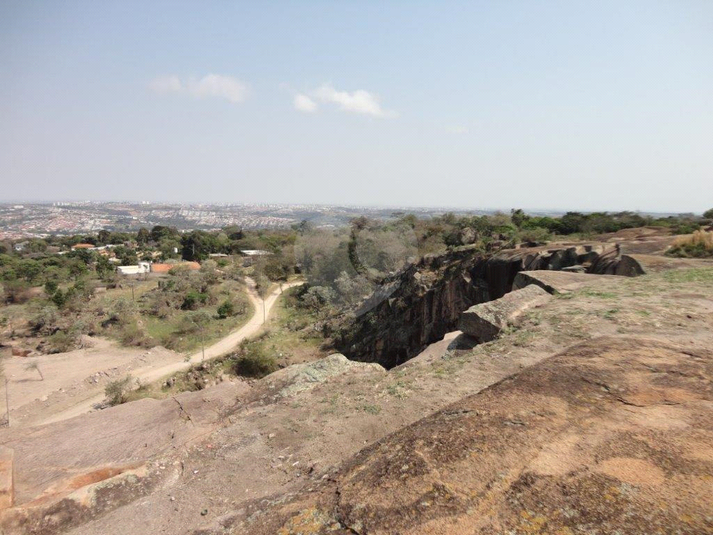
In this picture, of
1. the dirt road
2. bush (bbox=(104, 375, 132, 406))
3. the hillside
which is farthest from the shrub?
the hillside

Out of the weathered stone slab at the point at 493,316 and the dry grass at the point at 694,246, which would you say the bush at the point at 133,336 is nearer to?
the weathered stone slab at the point at 493,316

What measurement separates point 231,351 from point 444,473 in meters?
20.2

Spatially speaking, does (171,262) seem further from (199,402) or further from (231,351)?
(199,402)

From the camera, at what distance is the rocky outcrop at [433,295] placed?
14555 millimetres

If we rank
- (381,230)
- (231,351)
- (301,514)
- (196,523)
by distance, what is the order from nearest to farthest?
(301,514), (196,523), (231,351), (381,230)

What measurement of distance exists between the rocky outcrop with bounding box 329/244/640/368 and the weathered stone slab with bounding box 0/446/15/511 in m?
13.5

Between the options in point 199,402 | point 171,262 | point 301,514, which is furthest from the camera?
point 171,262

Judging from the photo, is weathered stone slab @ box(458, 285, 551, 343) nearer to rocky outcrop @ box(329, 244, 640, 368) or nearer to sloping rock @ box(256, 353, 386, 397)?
sloping rock @ box(256, 353, 386, 397)

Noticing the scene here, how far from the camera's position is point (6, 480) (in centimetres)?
371

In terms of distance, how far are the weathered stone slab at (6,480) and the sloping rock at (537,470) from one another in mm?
2190

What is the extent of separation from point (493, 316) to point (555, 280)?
141 inches

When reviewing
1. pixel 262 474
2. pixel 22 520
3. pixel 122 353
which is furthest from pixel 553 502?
pixel 122 353

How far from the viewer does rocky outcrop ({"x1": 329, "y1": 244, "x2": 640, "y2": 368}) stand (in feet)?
47.8

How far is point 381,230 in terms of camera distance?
31.2 m
